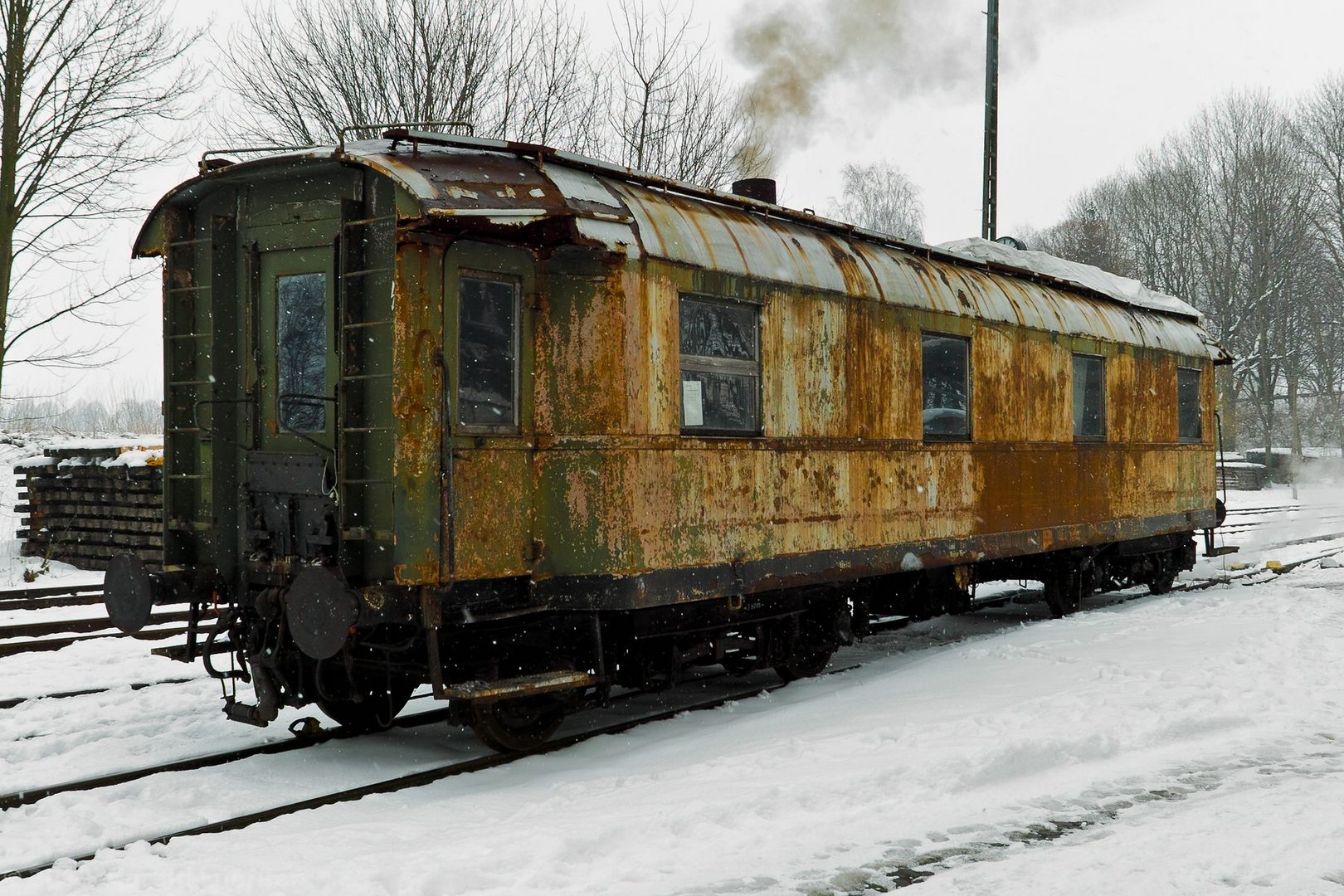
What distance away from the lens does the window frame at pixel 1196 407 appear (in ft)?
46.5

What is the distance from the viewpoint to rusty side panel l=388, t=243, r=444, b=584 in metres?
6.22

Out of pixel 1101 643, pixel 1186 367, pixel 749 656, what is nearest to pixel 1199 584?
pixel 1186 367

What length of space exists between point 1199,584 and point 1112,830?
11225 mm

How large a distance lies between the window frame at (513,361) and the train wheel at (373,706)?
5.47ft

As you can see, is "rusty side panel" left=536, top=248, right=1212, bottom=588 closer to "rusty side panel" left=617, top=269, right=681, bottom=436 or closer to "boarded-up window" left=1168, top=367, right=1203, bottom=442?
"rusty side panel" left=617, top=269, right=681, bottom=436

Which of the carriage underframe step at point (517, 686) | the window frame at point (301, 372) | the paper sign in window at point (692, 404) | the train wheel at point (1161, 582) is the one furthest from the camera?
the train wheel at point (1161, 582)

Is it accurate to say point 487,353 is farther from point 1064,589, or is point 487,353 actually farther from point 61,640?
point 1064,589

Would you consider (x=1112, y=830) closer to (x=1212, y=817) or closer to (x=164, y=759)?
(x=1212, y=817)

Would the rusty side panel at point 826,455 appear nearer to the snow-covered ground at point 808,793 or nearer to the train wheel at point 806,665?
the train wheel at point 806,665

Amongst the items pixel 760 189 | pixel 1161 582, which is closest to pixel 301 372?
pixel 760 189

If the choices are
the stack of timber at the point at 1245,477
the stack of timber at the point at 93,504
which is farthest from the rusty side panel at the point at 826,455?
the stack of timber at the point at 1245,477

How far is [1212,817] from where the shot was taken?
5277 mm

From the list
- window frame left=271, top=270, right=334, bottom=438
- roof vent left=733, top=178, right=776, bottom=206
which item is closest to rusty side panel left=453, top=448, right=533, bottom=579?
window frame left=271, top=270, right=334, bottom=438

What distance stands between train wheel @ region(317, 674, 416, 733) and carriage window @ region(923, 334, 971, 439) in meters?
4.76
